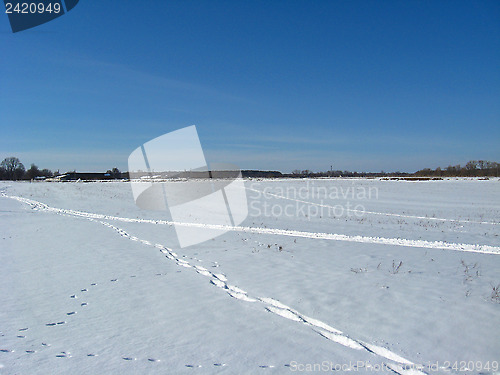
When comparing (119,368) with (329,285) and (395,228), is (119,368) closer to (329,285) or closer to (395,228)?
(329,285)

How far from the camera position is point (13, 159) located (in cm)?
13550

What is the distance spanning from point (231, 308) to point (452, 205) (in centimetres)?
3739

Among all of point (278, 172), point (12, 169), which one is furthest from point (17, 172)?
point (278, 172)

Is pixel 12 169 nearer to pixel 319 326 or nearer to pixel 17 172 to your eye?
pixel 17 172

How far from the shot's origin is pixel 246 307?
6.46m

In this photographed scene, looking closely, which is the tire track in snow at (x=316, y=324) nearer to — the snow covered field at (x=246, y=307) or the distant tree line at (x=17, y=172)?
the snow covered field at (x=246, y=307)

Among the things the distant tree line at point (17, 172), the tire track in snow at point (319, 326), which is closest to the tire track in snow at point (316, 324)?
the tire track in snow at point (319, 326)

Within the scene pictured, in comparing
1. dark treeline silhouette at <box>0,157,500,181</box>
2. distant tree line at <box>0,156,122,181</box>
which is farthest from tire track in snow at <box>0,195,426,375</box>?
distant tree line at <box>0,156,122,181</box>

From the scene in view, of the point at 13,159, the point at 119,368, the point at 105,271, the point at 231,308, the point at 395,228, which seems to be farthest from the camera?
the point at 13,159

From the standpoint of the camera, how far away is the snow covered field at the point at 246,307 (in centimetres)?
456

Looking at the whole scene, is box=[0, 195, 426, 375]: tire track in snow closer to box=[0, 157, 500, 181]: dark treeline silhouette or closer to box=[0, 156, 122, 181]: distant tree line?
box=[0, 157, 500, 181]: dark treeline silhouette

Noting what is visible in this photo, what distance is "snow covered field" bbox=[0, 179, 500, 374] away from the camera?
456 cm

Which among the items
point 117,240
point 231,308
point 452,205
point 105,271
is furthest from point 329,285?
point 452,205

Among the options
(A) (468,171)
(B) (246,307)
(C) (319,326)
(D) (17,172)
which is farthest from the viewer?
(D) (17,172)
